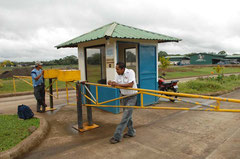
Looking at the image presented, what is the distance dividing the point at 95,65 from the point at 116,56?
67.4 inches

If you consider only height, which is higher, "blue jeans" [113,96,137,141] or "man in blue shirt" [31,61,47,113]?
"man in blue shirt" [31,61,47,113]

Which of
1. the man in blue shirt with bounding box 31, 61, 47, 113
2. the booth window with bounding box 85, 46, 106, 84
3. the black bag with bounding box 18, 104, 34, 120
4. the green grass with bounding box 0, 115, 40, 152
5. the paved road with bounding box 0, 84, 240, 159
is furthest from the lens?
the booth window with bounding box 85, 46, 106, 84

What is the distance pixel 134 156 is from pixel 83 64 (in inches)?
201

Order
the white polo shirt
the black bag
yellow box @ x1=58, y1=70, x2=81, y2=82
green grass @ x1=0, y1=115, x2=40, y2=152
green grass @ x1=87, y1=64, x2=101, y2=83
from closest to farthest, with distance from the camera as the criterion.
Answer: green grass @ x1=0, y1=115, x2=40, y2=152 → the white polo shirt → yellow box @ x1=58, y1=70, x2=81, y2=82 → the black bag → green grass @ x1=87, y1=64, x2=101, y2=83

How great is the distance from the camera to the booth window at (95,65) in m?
7.45

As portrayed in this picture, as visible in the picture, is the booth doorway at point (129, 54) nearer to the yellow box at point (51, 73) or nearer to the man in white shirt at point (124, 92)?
the yellow box at point (51, 73)

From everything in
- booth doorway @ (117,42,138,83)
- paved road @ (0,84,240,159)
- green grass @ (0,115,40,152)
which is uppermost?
booth doorway @ (117,42,138,83)

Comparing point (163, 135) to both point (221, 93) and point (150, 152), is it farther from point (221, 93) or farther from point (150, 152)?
point (221, 93)

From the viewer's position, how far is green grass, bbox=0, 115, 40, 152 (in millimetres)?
3771

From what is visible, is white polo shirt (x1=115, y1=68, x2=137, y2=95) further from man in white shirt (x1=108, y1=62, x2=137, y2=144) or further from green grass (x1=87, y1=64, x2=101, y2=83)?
green grass (x1=87, y1=64, x2=101, y2=83)

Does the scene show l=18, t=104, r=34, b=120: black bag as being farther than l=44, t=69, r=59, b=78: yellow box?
No

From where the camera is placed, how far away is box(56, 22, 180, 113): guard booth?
20.7 feet

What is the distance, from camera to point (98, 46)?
275 inches

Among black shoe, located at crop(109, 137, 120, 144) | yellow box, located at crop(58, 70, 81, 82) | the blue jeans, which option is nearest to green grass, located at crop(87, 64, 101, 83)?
yellow box, located at crop(58, 70, 81, 82)
